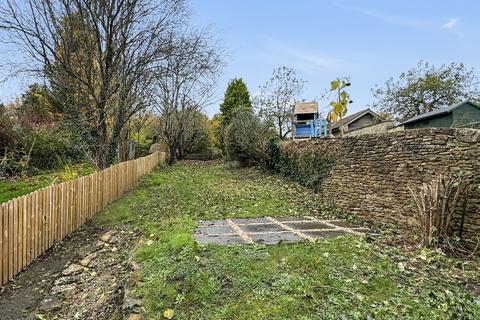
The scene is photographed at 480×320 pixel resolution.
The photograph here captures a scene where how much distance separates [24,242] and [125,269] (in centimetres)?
155

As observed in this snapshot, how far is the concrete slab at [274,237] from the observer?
482 cm

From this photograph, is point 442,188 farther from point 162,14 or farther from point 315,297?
point 162,14

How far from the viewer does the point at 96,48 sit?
30.4 ft

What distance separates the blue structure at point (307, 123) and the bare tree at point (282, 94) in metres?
2.64

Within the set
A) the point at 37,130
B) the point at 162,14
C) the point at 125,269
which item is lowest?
the point at 125,269

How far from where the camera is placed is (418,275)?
3.50 metres

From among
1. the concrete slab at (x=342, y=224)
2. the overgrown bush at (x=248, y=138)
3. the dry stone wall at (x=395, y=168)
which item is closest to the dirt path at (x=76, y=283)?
the concrete slab at (x=342, y=224)

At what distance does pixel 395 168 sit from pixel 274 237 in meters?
2.72

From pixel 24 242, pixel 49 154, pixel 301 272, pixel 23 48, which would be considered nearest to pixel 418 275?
→ pixel 301 272

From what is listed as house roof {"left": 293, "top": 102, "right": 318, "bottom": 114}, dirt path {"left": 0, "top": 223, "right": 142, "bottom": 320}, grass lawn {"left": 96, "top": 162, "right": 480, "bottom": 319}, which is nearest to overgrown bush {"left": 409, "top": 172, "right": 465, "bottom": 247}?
grass lawn {"left": 96, "top": 162, "right": 480, "bottom": 319}

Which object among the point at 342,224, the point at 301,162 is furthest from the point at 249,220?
the point at 301,162

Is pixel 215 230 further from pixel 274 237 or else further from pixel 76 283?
pixel 76 283

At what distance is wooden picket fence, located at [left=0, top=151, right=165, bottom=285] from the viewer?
4.16 meters

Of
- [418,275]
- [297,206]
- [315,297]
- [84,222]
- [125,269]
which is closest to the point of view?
[315,297]
